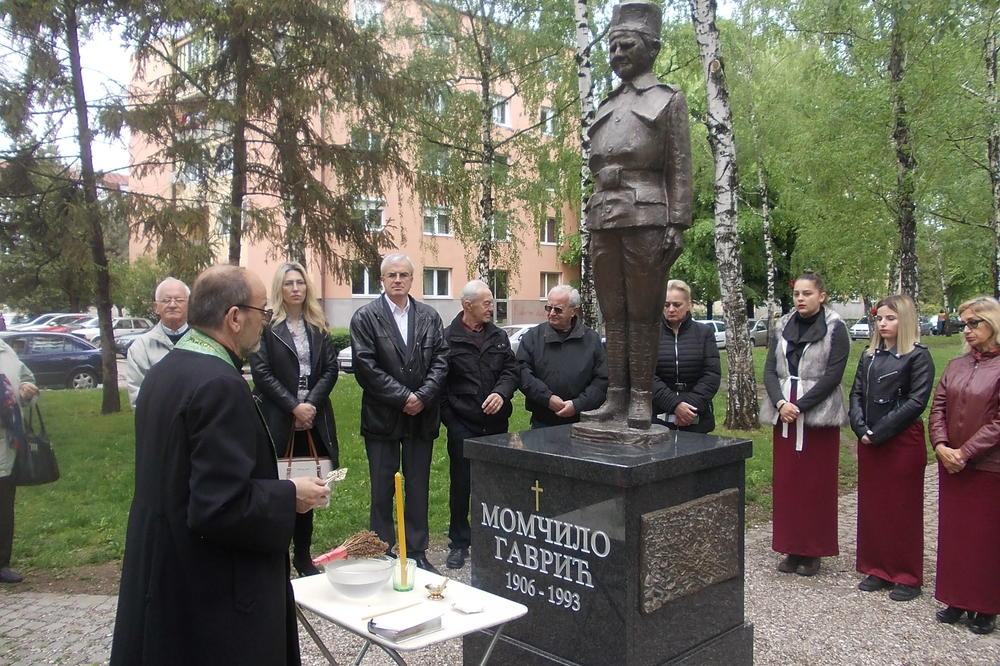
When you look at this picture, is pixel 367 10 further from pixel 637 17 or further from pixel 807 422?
pixel 807 422

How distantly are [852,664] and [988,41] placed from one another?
40.4ft

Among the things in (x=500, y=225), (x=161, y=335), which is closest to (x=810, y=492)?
(x=161, y=335)

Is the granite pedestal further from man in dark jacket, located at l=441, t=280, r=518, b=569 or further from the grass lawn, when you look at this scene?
the grass lawn

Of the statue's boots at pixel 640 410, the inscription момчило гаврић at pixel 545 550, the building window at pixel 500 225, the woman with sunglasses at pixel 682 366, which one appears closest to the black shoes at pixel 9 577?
the inscription момчило гаврић at pixel 545 550

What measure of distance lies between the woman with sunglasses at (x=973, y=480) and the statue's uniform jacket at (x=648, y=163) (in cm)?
185

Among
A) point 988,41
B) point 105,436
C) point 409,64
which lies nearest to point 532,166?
point 409,64

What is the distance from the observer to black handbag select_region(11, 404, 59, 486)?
193 inches

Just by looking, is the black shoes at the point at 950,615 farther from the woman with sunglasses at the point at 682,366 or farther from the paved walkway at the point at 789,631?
the woman with sunglasses at the point at 682,366

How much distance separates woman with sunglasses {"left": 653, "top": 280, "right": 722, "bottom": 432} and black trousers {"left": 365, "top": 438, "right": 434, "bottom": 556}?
62.1 inches

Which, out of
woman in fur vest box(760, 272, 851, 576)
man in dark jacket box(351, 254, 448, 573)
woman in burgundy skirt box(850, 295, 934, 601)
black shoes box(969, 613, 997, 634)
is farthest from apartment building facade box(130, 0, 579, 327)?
black shoes box(969, 613, 997, 634)

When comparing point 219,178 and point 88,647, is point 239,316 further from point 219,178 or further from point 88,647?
point 219,178

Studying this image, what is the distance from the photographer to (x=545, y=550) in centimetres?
358

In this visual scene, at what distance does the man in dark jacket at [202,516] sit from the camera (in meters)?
2.20

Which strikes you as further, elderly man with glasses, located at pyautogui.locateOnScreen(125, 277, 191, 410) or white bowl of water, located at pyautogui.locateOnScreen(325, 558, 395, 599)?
elderly man with glasses, located at pyautogui.locateOnScreen(125, 277, 191, 410)
